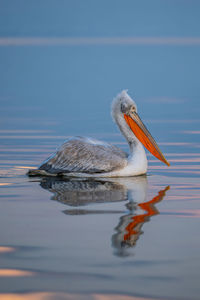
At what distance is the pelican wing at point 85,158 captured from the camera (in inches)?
334

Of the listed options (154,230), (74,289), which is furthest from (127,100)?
(74,289)

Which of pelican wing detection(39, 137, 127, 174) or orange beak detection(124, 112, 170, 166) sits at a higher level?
orange beak detection(124, 112, 170, 166)

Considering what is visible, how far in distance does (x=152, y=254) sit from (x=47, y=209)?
180 cm

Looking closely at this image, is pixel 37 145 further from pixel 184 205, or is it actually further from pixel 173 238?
pixel 173 238

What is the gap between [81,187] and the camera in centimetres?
780

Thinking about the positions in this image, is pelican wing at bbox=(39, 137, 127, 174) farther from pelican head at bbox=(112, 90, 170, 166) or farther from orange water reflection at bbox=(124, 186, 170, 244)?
orange water reflection at bbox=(124, 186, 170, 244)

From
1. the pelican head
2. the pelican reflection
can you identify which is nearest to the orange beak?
the pelican head

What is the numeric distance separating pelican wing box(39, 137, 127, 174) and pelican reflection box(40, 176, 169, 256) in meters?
0.18

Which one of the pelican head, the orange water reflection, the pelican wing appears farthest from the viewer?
the pelican head

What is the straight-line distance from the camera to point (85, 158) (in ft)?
28.3

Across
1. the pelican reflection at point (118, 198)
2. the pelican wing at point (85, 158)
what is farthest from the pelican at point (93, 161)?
the pelican reflection at point (118, 198)

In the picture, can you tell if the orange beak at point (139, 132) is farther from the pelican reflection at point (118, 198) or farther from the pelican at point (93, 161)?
the pelican reflection at point (118, 198)

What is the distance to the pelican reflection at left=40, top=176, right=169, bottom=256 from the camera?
5281 millimetres

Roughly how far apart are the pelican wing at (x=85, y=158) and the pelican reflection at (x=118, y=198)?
176 millimetres
